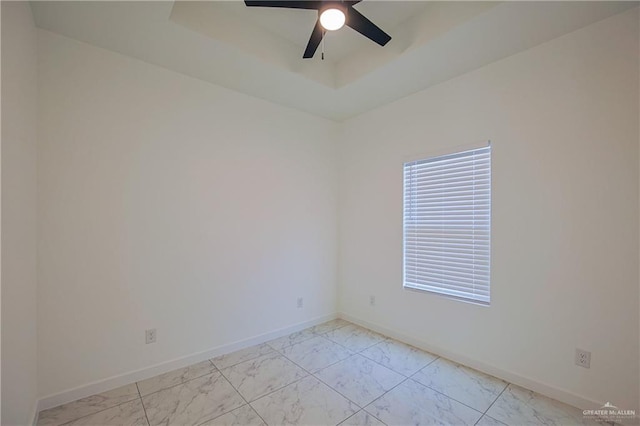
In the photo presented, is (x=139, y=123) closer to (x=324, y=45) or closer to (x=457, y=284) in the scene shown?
(x=324, y=45)

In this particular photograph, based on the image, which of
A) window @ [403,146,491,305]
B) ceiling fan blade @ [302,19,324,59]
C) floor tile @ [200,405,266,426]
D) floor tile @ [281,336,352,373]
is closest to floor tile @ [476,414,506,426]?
window @ [403,146,491,305]

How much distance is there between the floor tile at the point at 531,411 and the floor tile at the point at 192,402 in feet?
6.16

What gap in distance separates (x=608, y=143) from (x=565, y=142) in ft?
0.77

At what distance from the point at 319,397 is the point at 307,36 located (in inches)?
123

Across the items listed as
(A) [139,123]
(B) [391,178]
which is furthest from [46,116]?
(B) [391,178]

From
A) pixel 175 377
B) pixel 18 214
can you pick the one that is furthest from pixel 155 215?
pixel 175 377

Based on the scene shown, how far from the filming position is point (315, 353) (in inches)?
115

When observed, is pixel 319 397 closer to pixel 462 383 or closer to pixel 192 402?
pixel 192 402

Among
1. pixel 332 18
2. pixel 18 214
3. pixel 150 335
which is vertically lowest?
pixel 150 335

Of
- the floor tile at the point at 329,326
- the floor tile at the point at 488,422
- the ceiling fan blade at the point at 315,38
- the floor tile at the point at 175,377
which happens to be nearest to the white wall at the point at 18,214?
the floor tile at the point at 175,377

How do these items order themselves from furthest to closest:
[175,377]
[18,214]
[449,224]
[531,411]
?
[449,224]
[175,377]
[531,411]
[18,214]

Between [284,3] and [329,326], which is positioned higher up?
[284,3]

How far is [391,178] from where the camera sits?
3.36 meters

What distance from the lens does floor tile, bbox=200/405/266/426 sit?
1.90 metres
